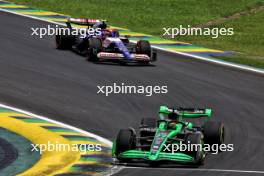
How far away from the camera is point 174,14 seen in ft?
131

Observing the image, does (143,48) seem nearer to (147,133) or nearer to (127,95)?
(127,95)

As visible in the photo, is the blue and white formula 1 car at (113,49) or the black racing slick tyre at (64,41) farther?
the black racing slick tyre at (64,41)

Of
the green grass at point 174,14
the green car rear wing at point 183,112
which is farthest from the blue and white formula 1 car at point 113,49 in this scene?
the green car rear wing at point 183,112

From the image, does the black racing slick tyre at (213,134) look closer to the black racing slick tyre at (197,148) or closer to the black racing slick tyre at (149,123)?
the black racing slick tyre at (197,148)

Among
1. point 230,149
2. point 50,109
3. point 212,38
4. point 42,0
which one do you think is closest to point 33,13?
point 42,0

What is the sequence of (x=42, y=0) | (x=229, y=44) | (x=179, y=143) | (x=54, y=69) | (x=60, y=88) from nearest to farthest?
(x=179, y=143), (x=60, y=88), (x=54, y=69), (x=229, y=44), (x=42, y=0)

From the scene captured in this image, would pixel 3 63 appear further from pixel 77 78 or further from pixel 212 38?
pixel 212 38

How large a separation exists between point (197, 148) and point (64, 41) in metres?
14.7

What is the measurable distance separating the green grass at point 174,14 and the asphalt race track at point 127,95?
4445 mm

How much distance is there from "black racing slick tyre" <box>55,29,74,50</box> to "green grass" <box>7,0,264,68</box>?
527 centimetres

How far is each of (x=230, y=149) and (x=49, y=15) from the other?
20.0m

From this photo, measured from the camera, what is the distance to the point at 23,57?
3052 centimetres

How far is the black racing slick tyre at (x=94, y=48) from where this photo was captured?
2991cm

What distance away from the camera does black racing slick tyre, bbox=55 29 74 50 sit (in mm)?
31916
